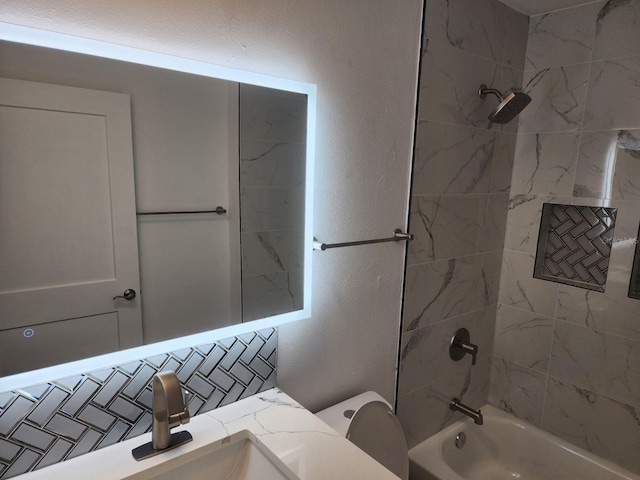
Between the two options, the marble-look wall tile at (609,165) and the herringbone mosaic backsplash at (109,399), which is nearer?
the herringbone mosaic backsplash at (109,399)

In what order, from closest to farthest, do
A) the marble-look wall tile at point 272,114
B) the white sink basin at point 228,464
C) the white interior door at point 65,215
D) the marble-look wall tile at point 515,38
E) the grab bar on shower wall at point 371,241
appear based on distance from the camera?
the white interior door at point 65,215, the white sink basin at point 228,464, the marble-look wall tile at point 272,114, the grab bar on shower wall at point 371,241, the marble-look wall tile at point 515,38

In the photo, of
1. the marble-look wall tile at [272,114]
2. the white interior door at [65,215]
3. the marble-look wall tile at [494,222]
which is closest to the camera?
the white interior door at [65,215]

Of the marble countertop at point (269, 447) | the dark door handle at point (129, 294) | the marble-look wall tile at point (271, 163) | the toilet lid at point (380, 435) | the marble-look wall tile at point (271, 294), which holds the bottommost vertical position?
Answer: the toilet lid at point (380, 435)

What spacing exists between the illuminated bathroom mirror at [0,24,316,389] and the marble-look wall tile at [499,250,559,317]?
1.36m

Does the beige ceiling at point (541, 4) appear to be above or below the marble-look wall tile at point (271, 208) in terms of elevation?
above

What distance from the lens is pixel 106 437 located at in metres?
0.94

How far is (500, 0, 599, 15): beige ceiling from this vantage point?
1.76 metres

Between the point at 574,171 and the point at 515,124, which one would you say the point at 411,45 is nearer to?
the point at 515,124

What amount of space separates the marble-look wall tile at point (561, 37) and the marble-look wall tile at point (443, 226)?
73 centimetres

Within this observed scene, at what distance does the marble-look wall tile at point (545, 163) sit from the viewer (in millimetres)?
1872

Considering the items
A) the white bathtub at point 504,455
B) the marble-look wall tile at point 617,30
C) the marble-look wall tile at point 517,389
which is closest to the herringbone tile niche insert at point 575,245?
the marble-look wall tile at point 517,389

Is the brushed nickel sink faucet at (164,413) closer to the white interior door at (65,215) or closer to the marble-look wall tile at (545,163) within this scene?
the white interior door at (65,215)

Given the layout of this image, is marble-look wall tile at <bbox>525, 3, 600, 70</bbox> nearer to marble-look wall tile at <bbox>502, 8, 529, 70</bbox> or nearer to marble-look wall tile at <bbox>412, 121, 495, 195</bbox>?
marble-look wall tile at <bbox>502, 8, 529, 70</bbox>

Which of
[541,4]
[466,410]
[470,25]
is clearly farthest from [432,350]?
[541,4]
